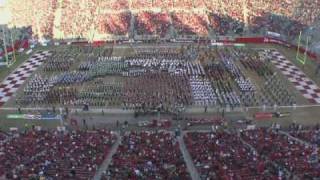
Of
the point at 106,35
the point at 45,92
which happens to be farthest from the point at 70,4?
the point at 45,92

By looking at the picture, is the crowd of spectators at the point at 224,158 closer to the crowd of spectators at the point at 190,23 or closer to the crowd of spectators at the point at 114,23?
the crowd of spectators at the point at 190,23

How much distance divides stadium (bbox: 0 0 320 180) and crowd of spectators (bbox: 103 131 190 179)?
2.9 inches

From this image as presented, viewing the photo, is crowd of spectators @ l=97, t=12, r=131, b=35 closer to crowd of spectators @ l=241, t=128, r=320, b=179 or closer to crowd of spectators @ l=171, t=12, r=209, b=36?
crowd of spectators @ l=171, t=12, r=209, b=36

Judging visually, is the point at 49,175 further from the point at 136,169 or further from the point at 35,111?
the point at 35,111

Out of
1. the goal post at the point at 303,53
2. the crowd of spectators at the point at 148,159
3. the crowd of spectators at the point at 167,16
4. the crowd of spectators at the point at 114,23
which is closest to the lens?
the crowd of spectators at the point at 148,159

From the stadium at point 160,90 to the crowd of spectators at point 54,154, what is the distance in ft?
0.28

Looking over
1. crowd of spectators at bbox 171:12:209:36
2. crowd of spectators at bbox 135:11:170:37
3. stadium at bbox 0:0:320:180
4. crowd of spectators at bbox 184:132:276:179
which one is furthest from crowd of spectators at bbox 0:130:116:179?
crowd of spectators at bbox 171:12:209:36

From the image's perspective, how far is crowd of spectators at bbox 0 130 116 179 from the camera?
20734 mm

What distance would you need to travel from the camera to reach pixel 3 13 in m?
51.3

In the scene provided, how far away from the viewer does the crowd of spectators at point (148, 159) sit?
67.2 feet

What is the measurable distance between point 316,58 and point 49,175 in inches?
1076

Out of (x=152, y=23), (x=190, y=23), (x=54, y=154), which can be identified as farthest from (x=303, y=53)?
(x=54, y=154)

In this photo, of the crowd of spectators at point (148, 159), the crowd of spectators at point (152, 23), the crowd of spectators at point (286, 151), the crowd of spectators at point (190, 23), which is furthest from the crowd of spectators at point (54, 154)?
the crowd of spectators at point (190, 23)

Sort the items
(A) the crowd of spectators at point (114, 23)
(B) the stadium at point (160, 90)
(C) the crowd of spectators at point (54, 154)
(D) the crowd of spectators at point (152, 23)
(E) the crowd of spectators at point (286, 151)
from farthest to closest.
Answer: (A) the crowd of spectators at point (114, 23)
(D) the crowd of spectators at point (152, 23)
(B) the stadium at point (160, 90)
(C) the crowd of spectators at point (54, 154)
(E) the crowd of spectators at point (286, 151)
